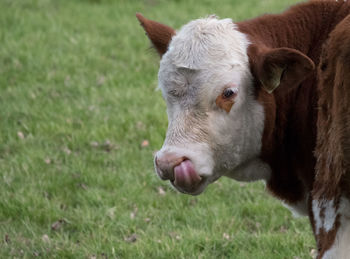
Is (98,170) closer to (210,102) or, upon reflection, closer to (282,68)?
(210,102)

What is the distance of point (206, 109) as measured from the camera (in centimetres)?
400

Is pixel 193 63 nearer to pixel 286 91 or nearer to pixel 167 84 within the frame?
pixel 167 84

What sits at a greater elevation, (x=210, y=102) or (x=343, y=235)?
(x=210, y=102)

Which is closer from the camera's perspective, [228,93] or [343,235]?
[343,235]

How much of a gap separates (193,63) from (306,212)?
127 cm

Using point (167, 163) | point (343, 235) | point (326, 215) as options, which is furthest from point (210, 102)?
point (343, 235)

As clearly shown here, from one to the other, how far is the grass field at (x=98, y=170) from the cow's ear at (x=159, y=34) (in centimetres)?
21

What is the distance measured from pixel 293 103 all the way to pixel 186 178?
2.71 ft

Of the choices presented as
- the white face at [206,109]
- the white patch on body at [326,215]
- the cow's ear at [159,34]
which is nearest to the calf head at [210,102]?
the white face at [206,109]

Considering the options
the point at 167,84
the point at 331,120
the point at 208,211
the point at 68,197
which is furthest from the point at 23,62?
the point at 331,120

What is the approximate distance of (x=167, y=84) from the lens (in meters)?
4.11

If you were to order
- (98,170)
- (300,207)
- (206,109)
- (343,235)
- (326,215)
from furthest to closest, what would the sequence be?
(98,170)
(300,207)
(206,109)
(326,215)
(343,235)

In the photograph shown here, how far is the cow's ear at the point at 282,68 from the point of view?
149 inches

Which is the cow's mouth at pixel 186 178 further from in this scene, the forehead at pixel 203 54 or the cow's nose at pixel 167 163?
the forehead at pixel 203 54
